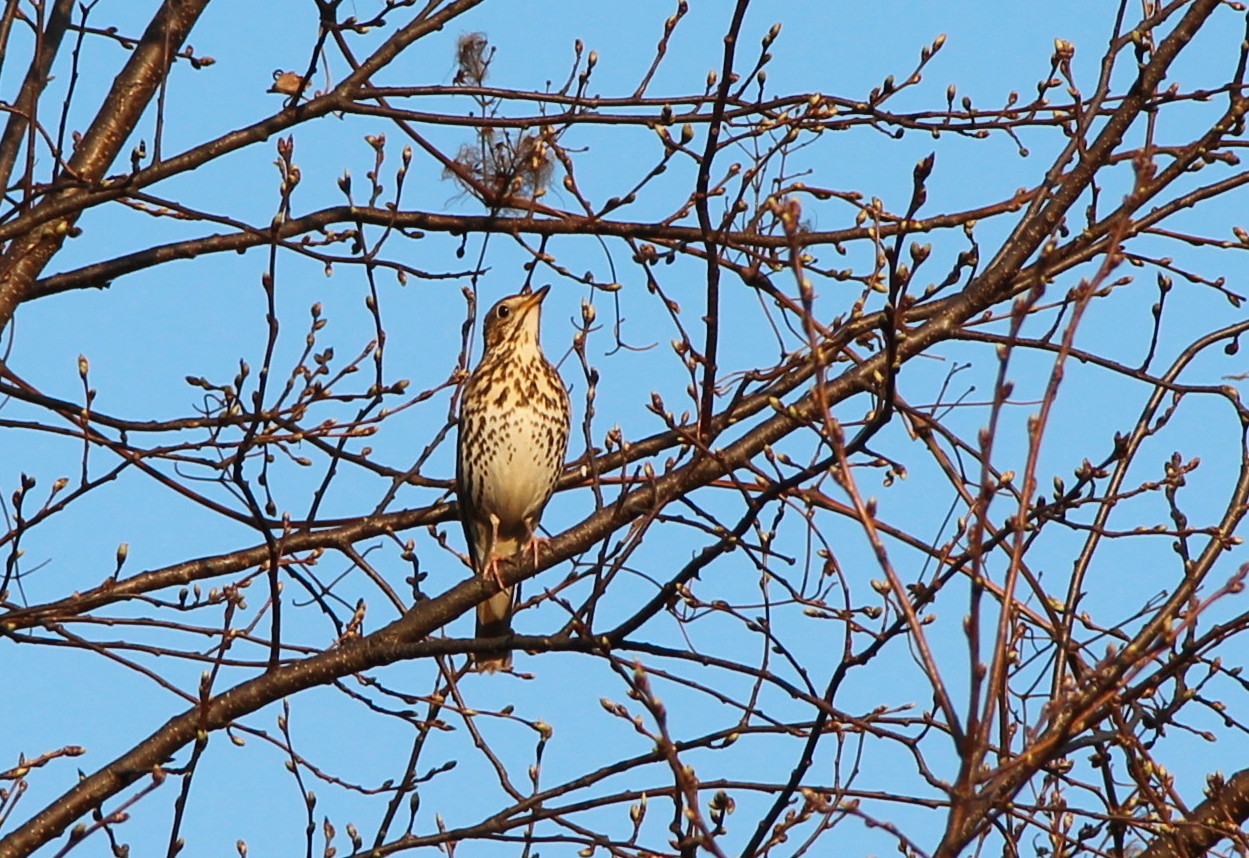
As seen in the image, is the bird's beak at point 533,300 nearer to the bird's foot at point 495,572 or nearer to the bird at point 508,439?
the bird at point 508,439

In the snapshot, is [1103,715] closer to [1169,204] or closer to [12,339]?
[1169,204]

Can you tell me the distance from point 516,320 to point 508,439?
23.6 inches

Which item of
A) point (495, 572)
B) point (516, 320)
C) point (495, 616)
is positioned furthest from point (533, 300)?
point (495, 572)

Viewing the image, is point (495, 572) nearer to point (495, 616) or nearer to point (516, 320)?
point (495, 616)

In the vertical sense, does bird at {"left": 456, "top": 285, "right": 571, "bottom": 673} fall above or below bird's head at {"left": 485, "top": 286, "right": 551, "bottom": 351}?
below

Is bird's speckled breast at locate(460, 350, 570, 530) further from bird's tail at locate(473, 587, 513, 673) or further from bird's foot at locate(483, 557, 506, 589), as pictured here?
bird's foot at locate(483, 557, 506, 589)

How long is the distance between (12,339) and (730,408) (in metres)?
2.46

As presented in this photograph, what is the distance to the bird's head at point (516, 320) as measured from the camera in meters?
8.55

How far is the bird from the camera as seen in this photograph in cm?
833

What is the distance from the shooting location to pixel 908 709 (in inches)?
209

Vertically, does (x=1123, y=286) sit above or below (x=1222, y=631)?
above

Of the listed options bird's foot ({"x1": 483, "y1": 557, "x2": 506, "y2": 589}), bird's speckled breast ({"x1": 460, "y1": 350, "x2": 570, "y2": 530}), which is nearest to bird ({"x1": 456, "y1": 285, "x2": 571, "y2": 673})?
bird's speckled breast ({"x1": 460, "y1": 350, "x2": 570, "y2": 530})

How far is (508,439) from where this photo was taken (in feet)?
27.2

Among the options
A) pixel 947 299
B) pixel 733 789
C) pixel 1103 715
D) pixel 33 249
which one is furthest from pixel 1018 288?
pixel 33 249
